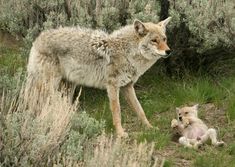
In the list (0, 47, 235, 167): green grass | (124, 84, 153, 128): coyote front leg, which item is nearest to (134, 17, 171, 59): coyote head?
(124, 84, 153, 128): coyote front leg

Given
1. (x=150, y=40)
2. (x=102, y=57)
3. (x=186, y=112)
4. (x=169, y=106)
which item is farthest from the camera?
(x=169, y=106)

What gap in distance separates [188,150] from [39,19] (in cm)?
372

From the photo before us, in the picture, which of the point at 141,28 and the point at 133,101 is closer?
the point at 141,28

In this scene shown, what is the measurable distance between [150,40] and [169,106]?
3.53 ft

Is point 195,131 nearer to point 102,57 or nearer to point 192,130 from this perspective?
point 192,130

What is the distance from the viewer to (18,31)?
32.1 feet

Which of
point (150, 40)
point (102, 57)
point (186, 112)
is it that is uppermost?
point (150, 40)

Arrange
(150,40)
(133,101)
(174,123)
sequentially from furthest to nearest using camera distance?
(133,101)
(150,40)
(174,123)

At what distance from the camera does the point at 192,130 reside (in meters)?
7.41

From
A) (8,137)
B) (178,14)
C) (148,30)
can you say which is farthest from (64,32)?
(8,137)

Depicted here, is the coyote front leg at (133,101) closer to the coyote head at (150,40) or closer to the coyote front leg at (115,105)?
the coyote front leg at (115,105)

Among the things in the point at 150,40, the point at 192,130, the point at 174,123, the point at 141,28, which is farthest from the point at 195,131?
the point at 141,28

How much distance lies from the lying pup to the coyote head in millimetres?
849

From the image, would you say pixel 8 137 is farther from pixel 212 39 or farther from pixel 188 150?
pixel 212 39
